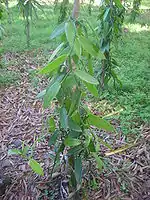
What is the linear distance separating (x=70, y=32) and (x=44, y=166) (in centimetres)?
105

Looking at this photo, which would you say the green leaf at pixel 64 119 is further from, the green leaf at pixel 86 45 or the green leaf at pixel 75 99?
the green leaf at pixel 86 45

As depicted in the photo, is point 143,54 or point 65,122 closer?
point 65,122

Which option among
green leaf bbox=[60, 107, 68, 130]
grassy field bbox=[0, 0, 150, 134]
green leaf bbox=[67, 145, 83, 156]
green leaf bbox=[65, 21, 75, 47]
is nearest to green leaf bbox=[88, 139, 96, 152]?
green leaf bbox=[67, 145, 83, 156]

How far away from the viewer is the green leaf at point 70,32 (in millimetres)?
953

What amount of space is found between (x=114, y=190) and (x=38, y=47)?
3033 mm

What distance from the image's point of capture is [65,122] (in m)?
1.14

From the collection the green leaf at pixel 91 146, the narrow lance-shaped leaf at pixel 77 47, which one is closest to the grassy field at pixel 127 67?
the green leaf at pixel 91 146

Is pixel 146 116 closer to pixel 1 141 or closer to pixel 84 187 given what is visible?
pixel 84 187

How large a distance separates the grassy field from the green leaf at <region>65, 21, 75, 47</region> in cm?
103

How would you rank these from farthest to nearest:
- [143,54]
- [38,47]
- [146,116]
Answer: [38,47]
[143,54]
[146,116]

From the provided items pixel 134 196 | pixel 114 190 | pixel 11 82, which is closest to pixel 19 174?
pixel 114 190

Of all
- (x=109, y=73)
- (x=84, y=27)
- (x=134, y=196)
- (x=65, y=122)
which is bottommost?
(x=134, y=196)

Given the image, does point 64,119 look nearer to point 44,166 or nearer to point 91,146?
point 91,146

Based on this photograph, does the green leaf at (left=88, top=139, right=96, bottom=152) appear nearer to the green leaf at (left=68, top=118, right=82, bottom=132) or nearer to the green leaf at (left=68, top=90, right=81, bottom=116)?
the green leaf at (left=68, top=118, right=82, bottom=132)
